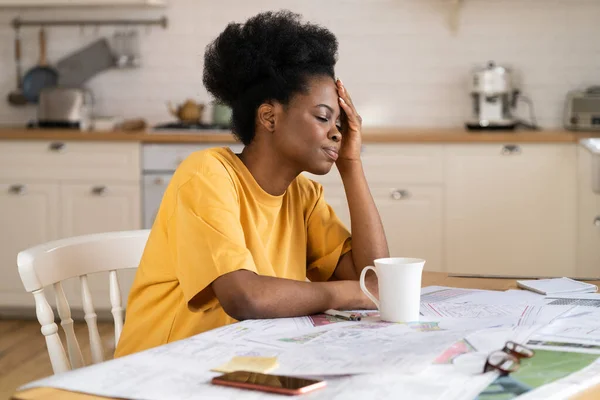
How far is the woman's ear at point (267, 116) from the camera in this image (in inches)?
67.0

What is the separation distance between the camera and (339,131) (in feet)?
5.66

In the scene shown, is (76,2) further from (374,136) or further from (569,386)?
(569,386)

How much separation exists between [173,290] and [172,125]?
2.69 metres

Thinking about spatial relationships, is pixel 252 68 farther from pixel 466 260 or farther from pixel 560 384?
pixel 466 260

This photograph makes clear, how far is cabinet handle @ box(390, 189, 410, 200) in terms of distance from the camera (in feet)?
12.7

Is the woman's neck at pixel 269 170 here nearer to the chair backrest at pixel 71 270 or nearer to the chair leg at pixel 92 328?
the chair backrest at pixel 71 270

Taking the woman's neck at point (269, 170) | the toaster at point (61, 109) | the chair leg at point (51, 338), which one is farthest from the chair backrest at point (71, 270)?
the toaster at point (61, 109)

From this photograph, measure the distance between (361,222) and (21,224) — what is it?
2.74m

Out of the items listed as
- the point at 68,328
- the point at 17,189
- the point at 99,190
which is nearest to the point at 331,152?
the point at 68,328

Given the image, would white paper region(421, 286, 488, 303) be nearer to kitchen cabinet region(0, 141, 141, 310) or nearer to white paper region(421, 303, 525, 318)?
white paper region(421, 303, 525, 318)

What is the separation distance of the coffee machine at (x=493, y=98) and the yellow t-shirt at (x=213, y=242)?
7.56ft

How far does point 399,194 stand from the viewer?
3.88 metres

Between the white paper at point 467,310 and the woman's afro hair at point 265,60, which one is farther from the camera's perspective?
the woman's afro hair at point 265,60

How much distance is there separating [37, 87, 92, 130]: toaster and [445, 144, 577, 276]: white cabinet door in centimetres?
180
